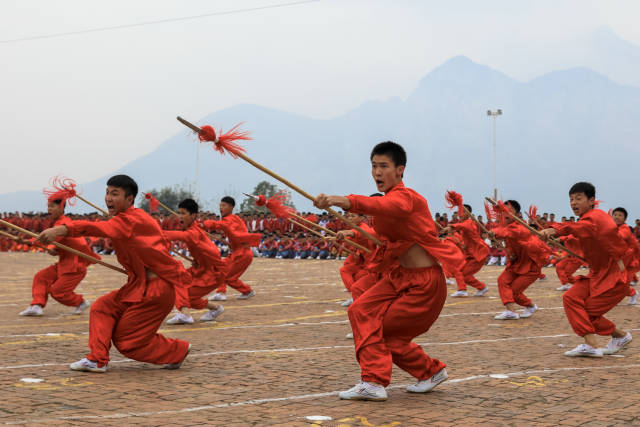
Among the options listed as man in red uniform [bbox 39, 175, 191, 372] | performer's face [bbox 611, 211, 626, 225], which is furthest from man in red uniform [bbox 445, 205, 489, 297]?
man in red uniform [bbox 39, 175, 191, 372]

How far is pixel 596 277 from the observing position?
8.27 metres

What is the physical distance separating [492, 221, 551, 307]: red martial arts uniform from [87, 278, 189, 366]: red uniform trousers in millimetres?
6100

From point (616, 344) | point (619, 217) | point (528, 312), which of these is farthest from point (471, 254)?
point (616, 344)

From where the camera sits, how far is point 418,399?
232 inches

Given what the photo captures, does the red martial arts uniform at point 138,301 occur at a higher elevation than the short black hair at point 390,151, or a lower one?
lower

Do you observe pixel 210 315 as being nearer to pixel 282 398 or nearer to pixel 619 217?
pixel 282 398

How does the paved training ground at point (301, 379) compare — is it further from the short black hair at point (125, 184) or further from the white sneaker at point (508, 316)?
the short black hair at point (125, 184)

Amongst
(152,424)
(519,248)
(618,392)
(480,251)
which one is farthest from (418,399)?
(480,251)

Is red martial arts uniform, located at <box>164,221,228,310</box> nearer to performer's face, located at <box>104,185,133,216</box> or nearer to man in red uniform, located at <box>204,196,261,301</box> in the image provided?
man in red uniform, located at <box>204,196,261,301</box>

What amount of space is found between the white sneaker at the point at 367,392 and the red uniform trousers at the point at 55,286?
267 inches

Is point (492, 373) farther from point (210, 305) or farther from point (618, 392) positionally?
point (210, 305)

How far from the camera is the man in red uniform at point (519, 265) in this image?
1146 centimetres


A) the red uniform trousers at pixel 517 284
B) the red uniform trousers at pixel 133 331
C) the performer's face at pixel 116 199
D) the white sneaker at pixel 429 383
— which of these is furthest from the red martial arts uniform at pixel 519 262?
the performer's face at pixel 116 199

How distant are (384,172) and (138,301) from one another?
2.68 metres
